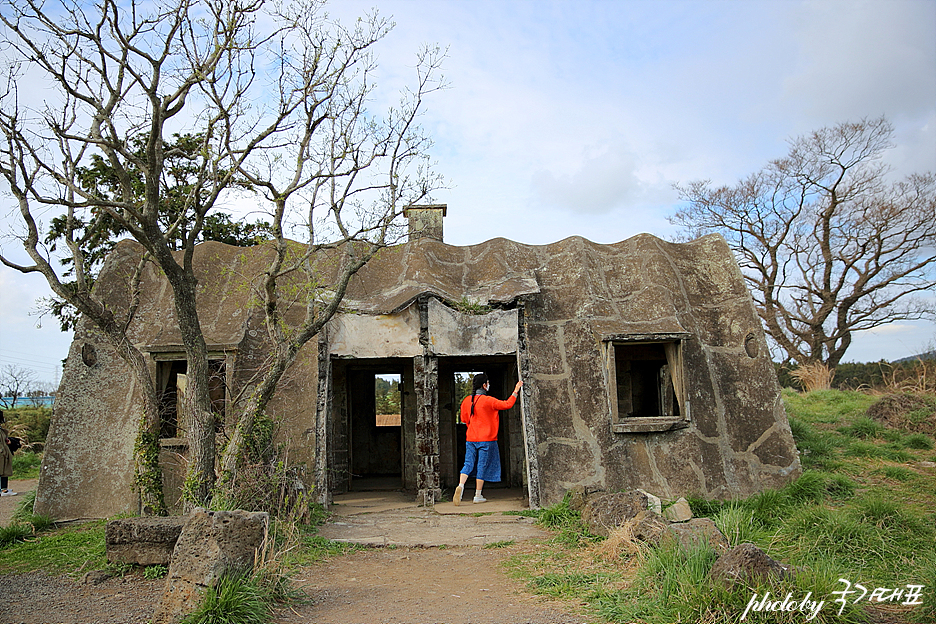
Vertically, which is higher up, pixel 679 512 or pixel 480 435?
pixel 480 435

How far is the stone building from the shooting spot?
26.7 feet

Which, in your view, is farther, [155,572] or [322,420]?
[322,420]

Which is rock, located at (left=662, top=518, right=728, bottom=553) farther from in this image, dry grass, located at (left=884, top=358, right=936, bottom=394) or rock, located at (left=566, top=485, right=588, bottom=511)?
dry grass, located at (left=884, top=358, right=936, bottom=394)

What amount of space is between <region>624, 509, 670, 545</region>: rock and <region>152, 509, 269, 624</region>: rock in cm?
313

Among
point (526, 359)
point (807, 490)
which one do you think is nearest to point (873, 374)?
point (807, 490)

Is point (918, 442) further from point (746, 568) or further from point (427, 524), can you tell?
point (746, 568)

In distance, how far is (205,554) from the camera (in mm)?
4453

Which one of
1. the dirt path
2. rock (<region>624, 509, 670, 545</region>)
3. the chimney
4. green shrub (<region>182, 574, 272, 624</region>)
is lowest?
the dirt path

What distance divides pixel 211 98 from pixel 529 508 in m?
5.92

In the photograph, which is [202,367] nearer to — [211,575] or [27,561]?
[27,561]

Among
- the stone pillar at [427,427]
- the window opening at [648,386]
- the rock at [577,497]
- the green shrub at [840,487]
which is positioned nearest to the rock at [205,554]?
the stone pillar at [427,427]

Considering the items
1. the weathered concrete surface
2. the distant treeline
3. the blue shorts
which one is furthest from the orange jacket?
the distant treeline

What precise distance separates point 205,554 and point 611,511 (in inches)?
150

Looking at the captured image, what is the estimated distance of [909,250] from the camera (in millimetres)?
21516
